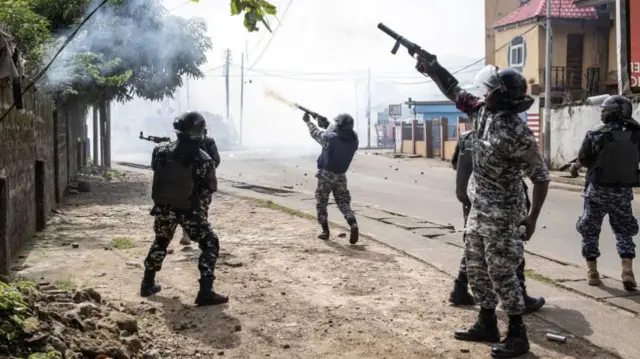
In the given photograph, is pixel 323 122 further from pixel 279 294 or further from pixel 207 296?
pixel 207 296

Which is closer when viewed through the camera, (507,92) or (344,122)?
(507,92)

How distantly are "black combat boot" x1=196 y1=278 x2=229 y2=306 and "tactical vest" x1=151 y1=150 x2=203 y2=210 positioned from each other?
62 cm

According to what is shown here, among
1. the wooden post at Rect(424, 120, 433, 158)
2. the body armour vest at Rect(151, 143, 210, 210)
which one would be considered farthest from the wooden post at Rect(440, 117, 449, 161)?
the body armour vest at Rect(151, 143, 210, 210)

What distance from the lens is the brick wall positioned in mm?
6051

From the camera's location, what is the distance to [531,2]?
28.7m

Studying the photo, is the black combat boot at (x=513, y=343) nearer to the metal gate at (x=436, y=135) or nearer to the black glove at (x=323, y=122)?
the black glove at (x=323, y=122)

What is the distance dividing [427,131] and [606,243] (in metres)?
23.7

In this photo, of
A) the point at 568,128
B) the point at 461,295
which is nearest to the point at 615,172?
the point at 461,295

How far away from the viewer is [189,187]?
5.21 metres

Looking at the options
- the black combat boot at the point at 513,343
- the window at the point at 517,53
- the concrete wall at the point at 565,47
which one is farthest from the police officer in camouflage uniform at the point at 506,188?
the window at the point at 517,53

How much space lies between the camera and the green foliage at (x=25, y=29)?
24.8 feet

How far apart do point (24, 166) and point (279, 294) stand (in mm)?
3967

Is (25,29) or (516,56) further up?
(516,56)

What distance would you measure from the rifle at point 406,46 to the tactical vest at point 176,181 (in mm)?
1892
